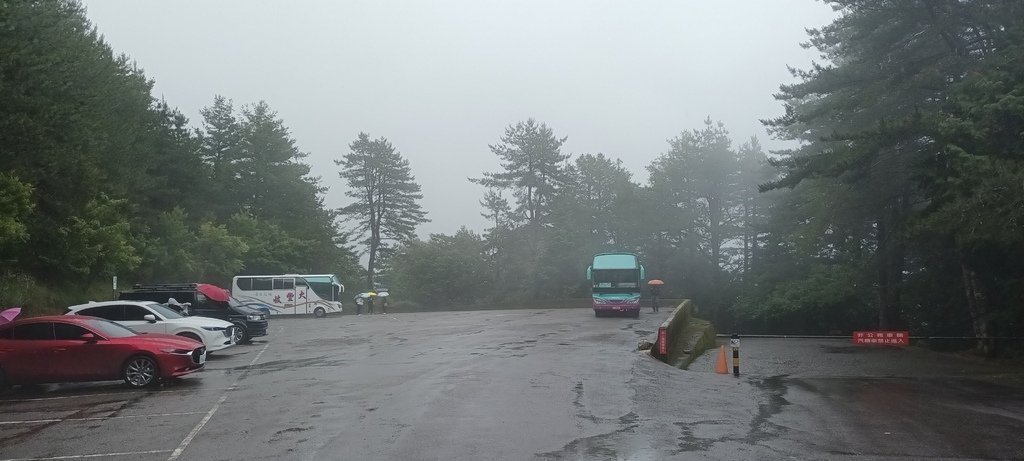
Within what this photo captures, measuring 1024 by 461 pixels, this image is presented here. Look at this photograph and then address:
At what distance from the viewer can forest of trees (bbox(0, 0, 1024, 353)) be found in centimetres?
2167

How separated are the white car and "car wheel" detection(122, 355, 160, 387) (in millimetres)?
5659

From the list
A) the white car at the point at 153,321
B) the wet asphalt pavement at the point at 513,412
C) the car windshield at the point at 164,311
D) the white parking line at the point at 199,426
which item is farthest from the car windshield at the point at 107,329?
the car windshield at the point at 164,311

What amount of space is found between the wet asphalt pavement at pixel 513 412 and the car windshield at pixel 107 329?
41.3 inches

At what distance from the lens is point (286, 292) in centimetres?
5297

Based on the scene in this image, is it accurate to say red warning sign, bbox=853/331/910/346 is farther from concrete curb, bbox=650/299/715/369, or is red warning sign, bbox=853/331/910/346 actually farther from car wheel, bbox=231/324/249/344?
car wheel, bbox=231/324/249/344

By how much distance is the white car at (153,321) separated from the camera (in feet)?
71.8

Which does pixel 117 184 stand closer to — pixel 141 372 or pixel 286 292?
pixel 286 292

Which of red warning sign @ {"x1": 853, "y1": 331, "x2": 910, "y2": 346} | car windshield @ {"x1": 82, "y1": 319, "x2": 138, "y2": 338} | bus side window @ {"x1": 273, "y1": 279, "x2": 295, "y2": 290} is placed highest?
bus side window @ {"x1": 273, "y1": 279, "x2": 295, "y2": 290}

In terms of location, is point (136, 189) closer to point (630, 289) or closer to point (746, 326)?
point (630, 289)

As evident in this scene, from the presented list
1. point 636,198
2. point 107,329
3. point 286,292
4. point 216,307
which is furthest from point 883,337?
point 636,198

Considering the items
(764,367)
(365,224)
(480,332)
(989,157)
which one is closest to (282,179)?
(365,224)

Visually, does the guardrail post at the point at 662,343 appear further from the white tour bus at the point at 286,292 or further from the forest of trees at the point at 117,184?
the white tour bus at the point at 286,292

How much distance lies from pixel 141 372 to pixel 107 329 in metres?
1.32

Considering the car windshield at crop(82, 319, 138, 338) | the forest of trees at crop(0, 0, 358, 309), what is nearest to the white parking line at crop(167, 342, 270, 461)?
the car windshield at crop(82, 319, 138, 338)
